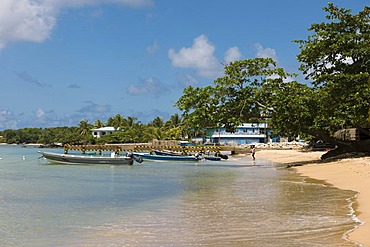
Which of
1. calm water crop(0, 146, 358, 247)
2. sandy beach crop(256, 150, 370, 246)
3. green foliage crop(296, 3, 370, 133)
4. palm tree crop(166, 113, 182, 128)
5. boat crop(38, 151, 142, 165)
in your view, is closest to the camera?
sandy beach crop(256, 150, 370, 246)

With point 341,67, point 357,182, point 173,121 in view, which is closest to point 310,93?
point 341,67

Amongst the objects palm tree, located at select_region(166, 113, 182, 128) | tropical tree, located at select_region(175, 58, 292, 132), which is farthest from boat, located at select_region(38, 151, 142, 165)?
palm tree, located at select_region(166, 113, 182, 128)

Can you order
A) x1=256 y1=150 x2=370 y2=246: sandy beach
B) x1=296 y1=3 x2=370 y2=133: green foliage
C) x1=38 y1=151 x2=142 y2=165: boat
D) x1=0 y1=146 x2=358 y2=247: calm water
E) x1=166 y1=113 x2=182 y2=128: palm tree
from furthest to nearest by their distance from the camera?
x1=166 y1=113 x2=182 y2=128: palm tree
x1=38 y1=151 x2=142 y2=165: boat
x1=296 y1=3 x2=370 y2=133: green foliage
x1=0 y1=146 x2=358 y2=247: calm water
x1=256 y1=150 x2=370 y2=246: sandy beach

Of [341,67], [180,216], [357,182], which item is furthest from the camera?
[341,67]

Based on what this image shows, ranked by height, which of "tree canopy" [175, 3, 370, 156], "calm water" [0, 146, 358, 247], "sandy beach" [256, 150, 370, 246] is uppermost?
"tree canopy" [175, 3, 370, 156]

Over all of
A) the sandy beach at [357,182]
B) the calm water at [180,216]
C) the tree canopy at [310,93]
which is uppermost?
the tree canopy at [310,93]

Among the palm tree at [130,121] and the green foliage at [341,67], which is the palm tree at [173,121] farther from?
the green foliage at [341,67]

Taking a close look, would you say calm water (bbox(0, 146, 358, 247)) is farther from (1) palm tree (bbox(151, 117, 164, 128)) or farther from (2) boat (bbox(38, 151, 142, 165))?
(1) palm tree (bbox(151, 117, 164, 128))

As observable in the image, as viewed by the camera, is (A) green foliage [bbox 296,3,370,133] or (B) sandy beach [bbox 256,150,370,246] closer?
(B) sandy beach [bbox 256,150,370,246]

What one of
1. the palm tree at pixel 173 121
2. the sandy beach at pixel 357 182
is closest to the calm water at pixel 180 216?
the sandy beach at pixel 357 182

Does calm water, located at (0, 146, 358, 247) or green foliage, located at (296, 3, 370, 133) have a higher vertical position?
green foliage, located at (296, 3, 370, 133)

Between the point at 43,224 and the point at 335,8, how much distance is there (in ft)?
76.1

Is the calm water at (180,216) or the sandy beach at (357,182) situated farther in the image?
the calm water at (180,216)

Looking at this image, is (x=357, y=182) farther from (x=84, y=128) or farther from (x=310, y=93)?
(x=84, y=128)
